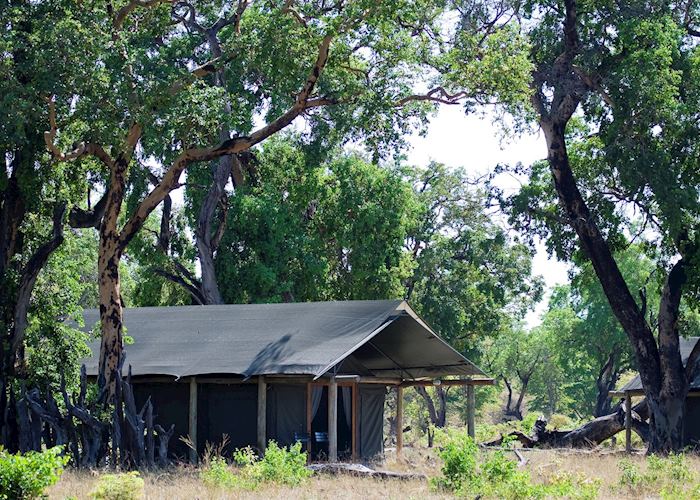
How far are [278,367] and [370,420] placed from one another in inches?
239

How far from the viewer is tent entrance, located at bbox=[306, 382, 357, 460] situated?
2450cm

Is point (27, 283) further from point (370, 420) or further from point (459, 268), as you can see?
point (459, 268)

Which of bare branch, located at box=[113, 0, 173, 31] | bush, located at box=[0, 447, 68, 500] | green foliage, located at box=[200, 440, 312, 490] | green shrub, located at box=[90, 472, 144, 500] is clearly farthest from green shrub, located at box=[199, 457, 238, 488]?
bare branch, located at box=[113, 0, 173, 31]

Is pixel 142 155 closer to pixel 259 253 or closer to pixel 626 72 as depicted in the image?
pixel 259 253

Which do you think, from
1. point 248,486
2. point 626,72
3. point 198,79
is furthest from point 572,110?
point 248,486

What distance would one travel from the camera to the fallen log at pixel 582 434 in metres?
32.1

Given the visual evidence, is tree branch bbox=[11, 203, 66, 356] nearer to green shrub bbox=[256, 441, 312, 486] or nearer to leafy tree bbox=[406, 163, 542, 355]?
green shrub bbox=[256, 441, 312, 486]

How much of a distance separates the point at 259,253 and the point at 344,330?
13.4 m

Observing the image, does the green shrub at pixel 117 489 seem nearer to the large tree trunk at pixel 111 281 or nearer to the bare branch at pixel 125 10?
the large tree trunk at pixel 111 281

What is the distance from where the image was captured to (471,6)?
1045 inches

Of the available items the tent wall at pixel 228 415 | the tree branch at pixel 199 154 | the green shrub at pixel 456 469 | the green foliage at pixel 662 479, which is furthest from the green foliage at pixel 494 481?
the tree branch at pixel 199 154

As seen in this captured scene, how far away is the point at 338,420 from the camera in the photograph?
25.7 meters

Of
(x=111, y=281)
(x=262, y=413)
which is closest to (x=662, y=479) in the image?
(x=262, y=413)

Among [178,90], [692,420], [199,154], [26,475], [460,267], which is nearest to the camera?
[26,475]
